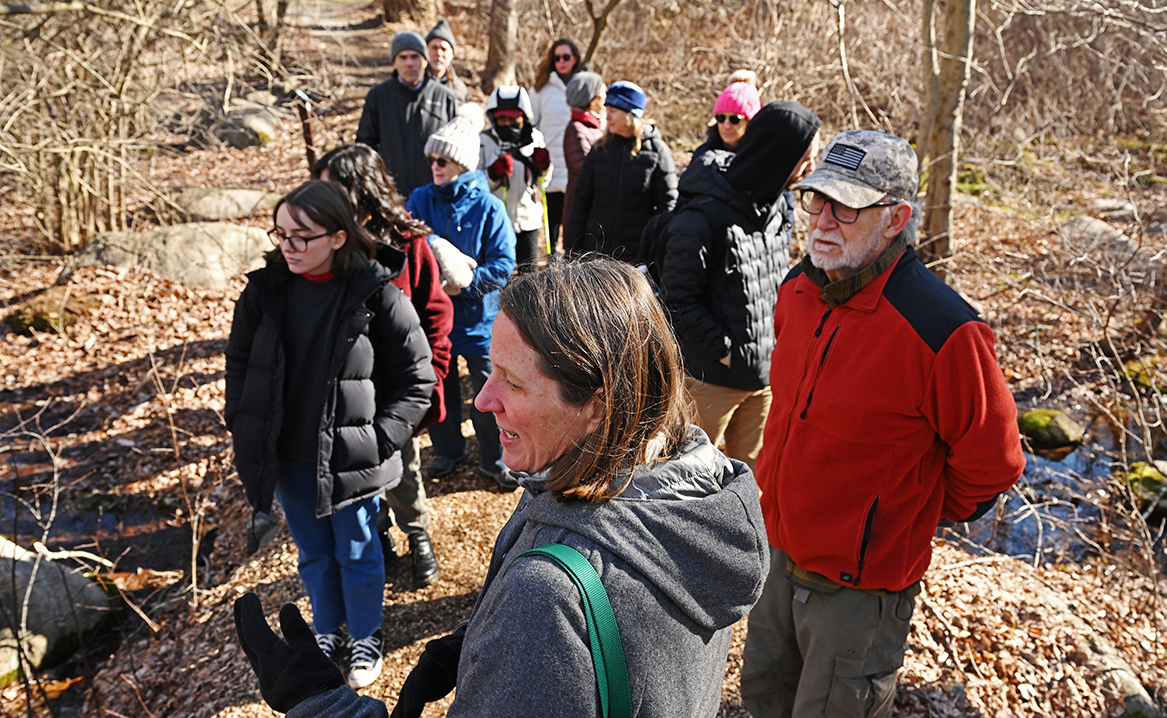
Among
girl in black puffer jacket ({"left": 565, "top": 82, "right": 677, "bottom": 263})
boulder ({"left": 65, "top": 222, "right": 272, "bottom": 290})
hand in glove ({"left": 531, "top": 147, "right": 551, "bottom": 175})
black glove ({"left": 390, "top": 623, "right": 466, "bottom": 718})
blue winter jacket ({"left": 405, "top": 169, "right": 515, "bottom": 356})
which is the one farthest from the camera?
boulder ({"left": 65, "top": 222, "right": 272, "bottom": 290})

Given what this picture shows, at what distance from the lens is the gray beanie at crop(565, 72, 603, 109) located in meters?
5.96

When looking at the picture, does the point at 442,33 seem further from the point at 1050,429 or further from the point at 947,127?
the point at 1050,429

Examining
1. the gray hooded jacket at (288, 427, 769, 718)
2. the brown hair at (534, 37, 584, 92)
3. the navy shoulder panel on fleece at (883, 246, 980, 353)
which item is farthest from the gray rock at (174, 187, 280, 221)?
the gray hooded jacket at (288, 427, 769, 718)

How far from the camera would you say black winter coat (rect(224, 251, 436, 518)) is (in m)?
3.02

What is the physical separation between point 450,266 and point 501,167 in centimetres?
145

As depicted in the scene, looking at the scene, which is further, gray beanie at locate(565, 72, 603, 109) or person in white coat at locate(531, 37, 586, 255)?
person in white coat at locate(531, 37, 586, 255)

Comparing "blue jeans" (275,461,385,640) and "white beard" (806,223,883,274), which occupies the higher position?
"white beard" (806,223,883,274)

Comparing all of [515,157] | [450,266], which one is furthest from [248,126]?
[450,266]

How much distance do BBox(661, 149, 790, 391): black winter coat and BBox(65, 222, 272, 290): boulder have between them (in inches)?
256

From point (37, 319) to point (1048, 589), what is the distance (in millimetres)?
8994

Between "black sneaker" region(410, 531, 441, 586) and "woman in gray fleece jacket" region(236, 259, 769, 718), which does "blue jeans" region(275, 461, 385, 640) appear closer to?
"black sneaker" region(410, 531, 441, 586)

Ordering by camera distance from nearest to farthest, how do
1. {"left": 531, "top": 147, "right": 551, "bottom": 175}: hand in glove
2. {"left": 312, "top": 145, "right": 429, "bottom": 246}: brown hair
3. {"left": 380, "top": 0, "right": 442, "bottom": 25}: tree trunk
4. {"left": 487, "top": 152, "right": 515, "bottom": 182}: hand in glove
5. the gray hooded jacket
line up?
the gray hooded jacket, {"left": 312, "top": 145, "right": 429, "bottom": 246}: brown hair, {"left": 487, "top": 152, "right": 515, "bottom": 182}: hand in glove, {"left": 531, "top": 147, "right": 551, "bottom": 175}: hand in glove, {"left": 380, "top": 0, "right": 442, "bottom": 25}: tree trunk

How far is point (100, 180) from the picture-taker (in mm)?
8930

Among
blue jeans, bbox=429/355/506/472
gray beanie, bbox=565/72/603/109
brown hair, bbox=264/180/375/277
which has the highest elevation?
gray beanie, bbox=565/72/603/109
